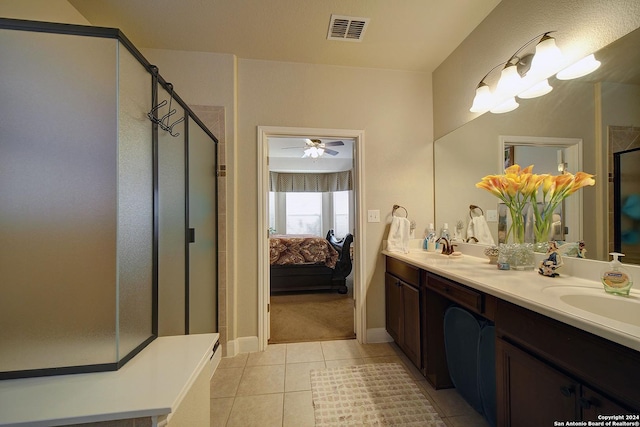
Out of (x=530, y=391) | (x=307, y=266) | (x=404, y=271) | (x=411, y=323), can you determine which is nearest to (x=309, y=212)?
(x=307, y=266)

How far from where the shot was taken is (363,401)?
1.51 meters

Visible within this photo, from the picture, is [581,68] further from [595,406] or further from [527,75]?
[595,406]

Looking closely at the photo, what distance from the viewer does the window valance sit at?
6.31m

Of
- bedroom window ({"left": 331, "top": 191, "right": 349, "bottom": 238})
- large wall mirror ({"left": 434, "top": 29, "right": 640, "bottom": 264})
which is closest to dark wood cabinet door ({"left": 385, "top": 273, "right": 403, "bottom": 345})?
large wall mirror ({"left": 434, "top": 29, "right": 640, "bottom": 264})

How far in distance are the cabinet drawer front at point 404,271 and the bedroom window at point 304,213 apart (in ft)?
14.6

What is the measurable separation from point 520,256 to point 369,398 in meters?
1.27

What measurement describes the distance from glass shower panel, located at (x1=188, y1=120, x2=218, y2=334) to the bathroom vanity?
156 centimetres

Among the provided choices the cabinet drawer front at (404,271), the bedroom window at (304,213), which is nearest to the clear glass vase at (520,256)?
the cabinet drawer front at (404,271)

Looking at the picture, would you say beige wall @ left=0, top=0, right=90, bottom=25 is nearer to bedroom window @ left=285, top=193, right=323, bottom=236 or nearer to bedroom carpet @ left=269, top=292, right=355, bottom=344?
bedroom carpet @ left=269, top=292, right=355, bottom=344

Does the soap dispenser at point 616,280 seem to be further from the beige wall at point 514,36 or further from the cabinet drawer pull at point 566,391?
the beige wall at point 514,36

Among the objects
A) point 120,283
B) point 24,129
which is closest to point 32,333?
point 120,283

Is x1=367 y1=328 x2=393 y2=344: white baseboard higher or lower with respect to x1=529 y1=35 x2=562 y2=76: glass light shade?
lower

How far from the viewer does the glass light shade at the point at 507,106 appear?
5.17ft

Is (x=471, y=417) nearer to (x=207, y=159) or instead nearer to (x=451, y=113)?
(x=451, y=113)
